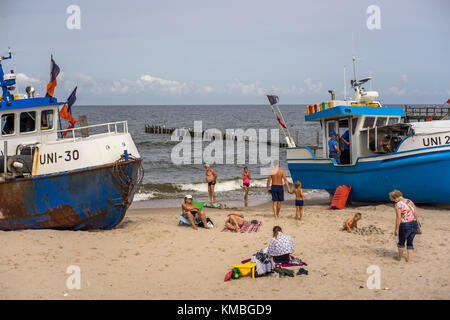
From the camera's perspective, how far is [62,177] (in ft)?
37.9

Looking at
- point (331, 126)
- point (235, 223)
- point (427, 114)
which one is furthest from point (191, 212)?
point (427, 114)

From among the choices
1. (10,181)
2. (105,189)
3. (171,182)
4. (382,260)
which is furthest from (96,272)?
(171,182)

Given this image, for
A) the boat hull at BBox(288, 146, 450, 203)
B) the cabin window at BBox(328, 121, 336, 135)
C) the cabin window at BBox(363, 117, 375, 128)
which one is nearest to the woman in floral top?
the boat hull at BBox(288, 146, 450, 203)

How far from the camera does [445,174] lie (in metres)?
13.9

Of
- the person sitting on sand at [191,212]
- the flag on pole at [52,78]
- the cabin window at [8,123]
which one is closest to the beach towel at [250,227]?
the person sitting on sand at [191,212]

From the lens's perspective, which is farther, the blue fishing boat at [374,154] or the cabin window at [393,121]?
the cabin window at [393,121]

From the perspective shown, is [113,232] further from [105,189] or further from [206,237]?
[206,237]

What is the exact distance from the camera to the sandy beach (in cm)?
804

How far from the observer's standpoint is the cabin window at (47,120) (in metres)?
13.1

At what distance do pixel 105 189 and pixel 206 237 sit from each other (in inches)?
108

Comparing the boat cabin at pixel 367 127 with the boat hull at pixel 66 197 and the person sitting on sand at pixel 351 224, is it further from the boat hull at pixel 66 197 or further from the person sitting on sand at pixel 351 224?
the boat hull at pixel 66 197

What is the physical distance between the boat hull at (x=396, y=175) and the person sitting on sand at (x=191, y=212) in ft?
17.8

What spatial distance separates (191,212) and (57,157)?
370cm

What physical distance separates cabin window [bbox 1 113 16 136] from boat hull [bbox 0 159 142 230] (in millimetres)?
1723
